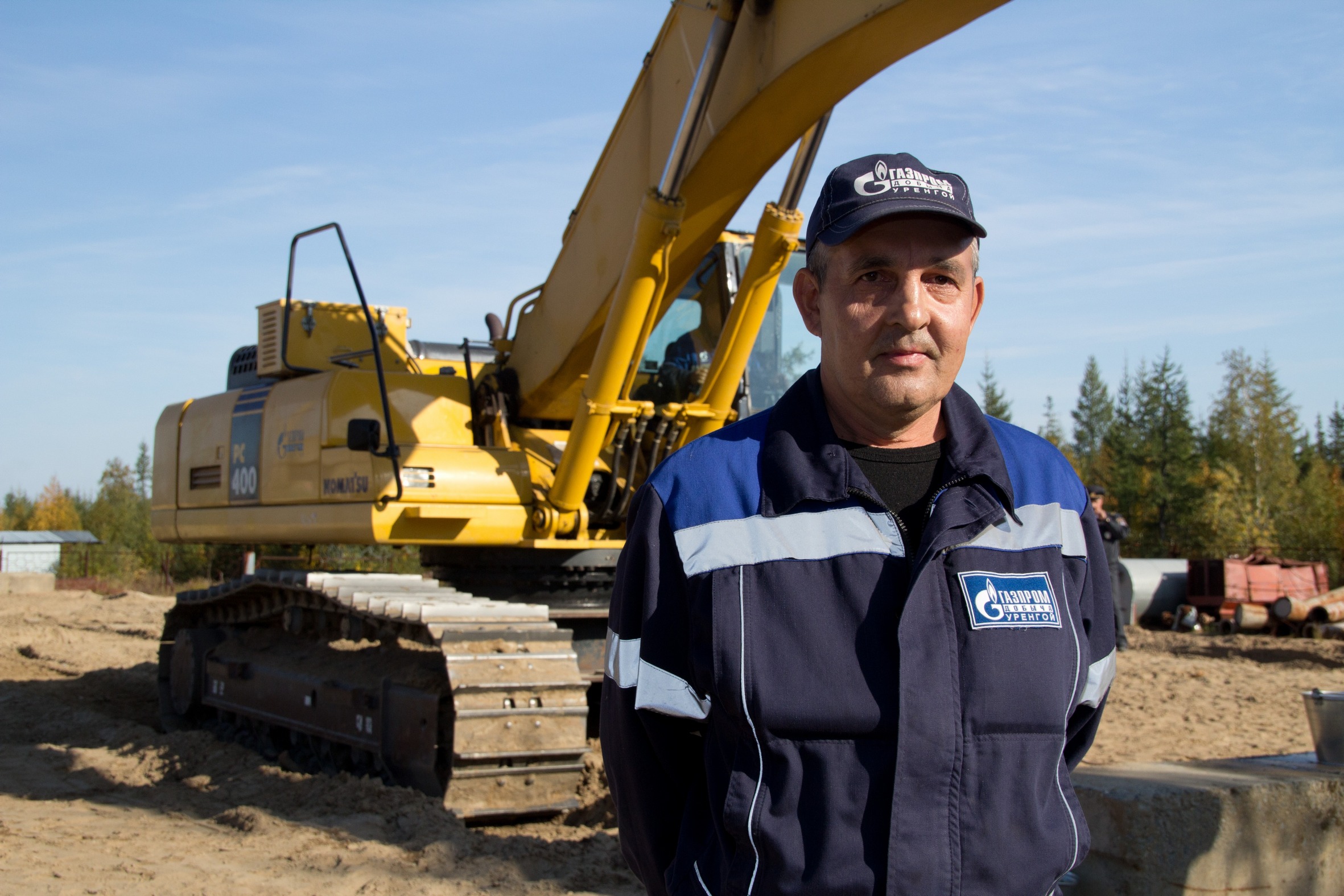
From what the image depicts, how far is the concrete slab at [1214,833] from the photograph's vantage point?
3600 mm

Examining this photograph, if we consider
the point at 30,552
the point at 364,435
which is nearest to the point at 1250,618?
the point at 364,435

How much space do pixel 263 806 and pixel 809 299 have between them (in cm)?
495

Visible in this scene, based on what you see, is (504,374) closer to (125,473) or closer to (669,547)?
(669,547)

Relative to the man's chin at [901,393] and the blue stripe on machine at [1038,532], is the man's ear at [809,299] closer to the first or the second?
the man's chin at [901,393]

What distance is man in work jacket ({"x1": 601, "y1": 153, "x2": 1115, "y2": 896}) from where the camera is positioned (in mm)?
1636

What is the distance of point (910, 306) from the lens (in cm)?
184

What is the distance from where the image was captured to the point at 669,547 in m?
1.83

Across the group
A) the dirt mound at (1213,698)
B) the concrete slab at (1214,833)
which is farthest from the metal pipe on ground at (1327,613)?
the concrete slab at (1214,833)

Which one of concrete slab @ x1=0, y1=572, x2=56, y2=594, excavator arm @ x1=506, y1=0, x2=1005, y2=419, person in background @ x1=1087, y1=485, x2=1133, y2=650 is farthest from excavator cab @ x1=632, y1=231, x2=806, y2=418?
concrete slab @ x1=0, y1=572, x2=56, y2=594

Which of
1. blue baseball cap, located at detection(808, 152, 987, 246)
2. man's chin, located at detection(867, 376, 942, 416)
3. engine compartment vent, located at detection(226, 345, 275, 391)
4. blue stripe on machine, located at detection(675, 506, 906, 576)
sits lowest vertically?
blue stripe on machine, located at detection(675, 506, 906, 576)

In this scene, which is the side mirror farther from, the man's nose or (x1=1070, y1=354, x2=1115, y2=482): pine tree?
(x1=1070, y1=354, x2=1115, y2=482): pine tree

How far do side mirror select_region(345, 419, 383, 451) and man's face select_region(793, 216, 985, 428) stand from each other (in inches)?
170

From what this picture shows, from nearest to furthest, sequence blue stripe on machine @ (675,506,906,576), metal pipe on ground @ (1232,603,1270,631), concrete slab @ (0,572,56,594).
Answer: blue stripe on machine @ (675,506,906,576) < metal pipe on ground @ (1232,603,1270,631) < concrete slab @ (0,572,56,594)

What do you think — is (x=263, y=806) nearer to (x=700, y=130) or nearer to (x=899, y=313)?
(x=700, y=130)
